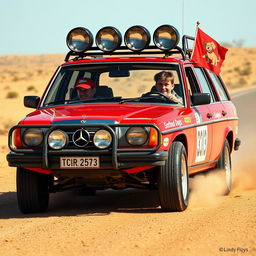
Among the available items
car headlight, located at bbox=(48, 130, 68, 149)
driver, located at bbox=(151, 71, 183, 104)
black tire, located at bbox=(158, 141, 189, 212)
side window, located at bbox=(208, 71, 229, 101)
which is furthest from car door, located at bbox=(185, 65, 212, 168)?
car headlight, located at bbox=(48, 130, 68, 149)

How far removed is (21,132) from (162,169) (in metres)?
1.46

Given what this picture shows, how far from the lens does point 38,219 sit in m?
7.79

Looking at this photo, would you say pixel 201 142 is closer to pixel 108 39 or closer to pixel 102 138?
pixel 108 39

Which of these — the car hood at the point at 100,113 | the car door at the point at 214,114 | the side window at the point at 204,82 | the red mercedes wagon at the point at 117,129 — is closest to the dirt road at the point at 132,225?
the red mercedes wagon at the point at 117,129

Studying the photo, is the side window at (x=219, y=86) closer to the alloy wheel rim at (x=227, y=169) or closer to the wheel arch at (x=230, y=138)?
the wheel arch at (x=230, y=138)

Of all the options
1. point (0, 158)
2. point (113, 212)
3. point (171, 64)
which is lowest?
point (0, 158)

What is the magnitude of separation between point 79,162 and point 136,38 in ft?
7.37

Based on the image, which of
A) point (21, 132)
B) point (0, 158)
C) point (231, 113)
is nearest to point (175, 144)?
point (21, 132)

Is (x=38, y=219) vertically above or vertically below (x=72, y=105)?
below

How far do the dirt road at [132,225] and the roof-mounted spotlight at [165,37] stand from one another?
180cm

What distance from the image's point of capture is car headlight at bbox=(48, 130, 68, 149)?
7.69 metres

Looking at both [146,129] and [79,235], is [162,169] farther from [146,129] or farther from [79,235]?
[79,235]

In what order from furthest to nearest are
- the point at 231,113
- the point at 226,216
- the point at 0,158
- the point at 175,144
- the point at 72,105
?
the point at 0,158 → the point at 231,113 → the point at 72,105 → the point at 175,144 → the point at 226,216

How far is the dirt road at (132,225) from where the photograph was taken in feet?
19.3
